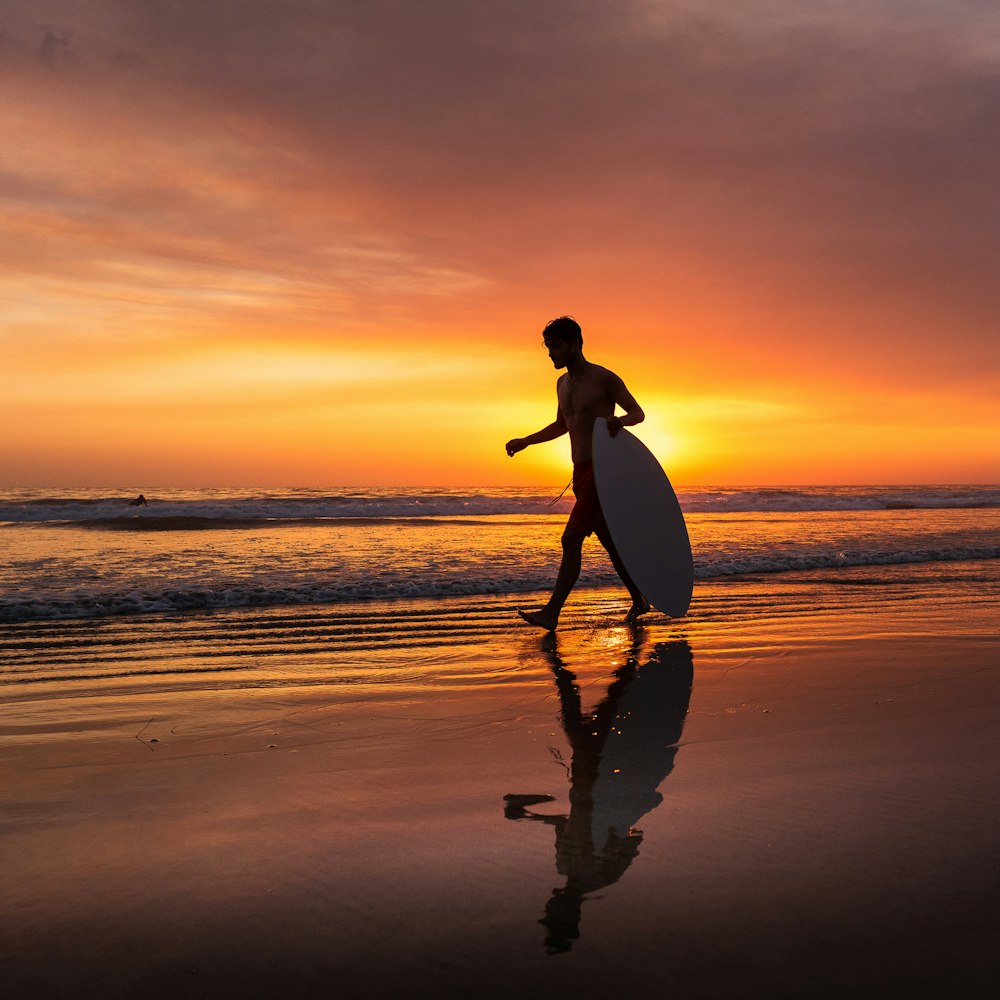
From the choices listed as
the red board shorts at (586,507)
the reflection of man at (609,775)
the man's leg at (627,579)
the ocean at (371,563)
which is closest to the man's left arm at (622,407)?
the red board shorts at (586,507)

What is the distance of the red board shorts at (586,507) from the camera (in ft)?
18.9

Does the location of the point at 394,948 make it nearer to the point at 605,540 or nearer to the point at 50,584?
the point at 605,540

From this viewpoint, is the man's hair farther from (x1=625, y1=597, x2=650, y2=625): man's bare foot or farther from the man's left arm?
(x1=625, y1=597, x2=650, y2=625): man's bare foot

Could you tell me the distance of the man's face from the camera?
5.69 meters

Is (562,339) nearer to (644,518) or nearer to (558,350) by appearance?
(558,350)

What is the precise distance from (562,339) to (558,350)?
78 mm

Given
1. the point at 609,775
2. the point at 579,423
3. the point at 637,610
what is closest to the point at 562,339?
the point at 579,423

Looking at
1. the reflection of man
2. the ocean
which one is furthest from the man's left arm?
the ocean

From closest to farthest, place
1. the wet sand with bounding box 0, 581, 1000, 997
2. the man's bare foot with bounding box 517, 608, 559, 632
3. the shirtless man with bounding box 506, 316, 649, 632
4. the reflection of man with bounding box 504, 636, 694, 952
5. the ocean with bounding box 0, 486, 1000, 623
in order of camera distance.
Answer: the wet sand with bounding box 0, 581, 1000, 997 → the reflection of man with bounding box 504, 636, 694, 952 → the man's bare foot with bounding box 517, 608, 559, 632 → the shirtless man with bounding box 506, 316, 649, 632 → the ocean with bounding box 0, 486, 1000, 623

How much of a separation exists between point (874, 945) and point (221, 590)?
21.2 ft

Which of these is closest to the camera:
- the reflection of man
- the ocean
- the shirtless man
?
the reflection of man

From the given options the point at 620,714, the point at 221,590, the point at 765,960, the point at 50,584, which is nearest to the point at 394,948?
the point at 765,960

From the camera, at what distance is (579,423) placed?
5.91m

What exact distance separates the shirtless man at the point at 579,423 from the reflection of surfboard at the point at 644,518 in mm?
81
